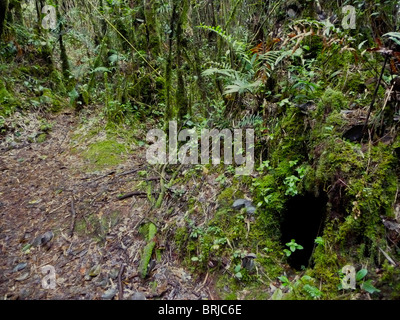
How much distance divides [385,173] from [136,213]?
9.46 feet

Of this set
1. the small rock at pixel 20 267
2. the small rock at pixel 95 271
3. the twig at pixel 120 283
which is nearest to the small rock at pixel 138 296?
the twig at pixel 120 283

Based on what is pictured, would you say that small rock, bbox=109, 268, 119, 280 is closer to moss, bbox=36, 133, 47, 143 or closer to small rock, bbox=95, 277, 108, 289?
small rock, bbox=95, 277, 108, 289

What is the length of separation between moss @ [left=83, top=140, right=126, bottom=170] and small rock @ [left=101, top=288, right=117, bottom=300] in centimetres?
253

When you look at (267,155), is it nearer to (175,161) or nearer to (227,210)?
(227,210)

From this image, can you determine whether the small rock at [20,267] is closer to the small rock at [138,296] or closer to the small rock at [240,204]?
the small rock at [138,296]

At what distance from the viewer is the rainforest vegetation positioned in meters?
2.14

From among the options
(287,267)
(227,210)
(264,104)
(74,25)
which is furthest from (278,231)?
(74,25)

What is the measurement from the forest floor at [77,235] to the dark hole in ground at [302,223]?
0.97m

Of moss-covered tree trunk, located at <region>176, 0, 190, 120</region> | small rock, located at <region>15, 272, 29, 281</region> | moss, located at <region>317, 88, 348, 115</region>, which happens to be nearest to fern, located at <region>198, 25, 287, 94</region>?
moss, located at <region>317, 88, 348, 115</region>

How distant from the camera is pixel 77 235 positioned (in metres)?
3.28

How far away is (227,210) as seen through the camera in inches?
113

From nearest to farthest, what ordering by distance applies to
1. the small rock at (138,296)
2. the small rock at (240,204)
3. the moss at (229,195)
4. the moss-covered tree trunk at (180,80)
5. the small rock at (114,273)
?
the small rock at (138,296) < the small rock at (114,273) < the small rock at (240,204) < the moss at (229,195) < the moss-covered tree trunk at (180,80)

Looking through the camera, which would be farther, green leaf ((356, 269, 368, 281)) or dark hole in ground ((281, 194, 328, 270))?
dark hole in ground ((281, 194, 328, 270))

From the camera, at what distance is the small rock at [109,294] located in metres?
2.45
